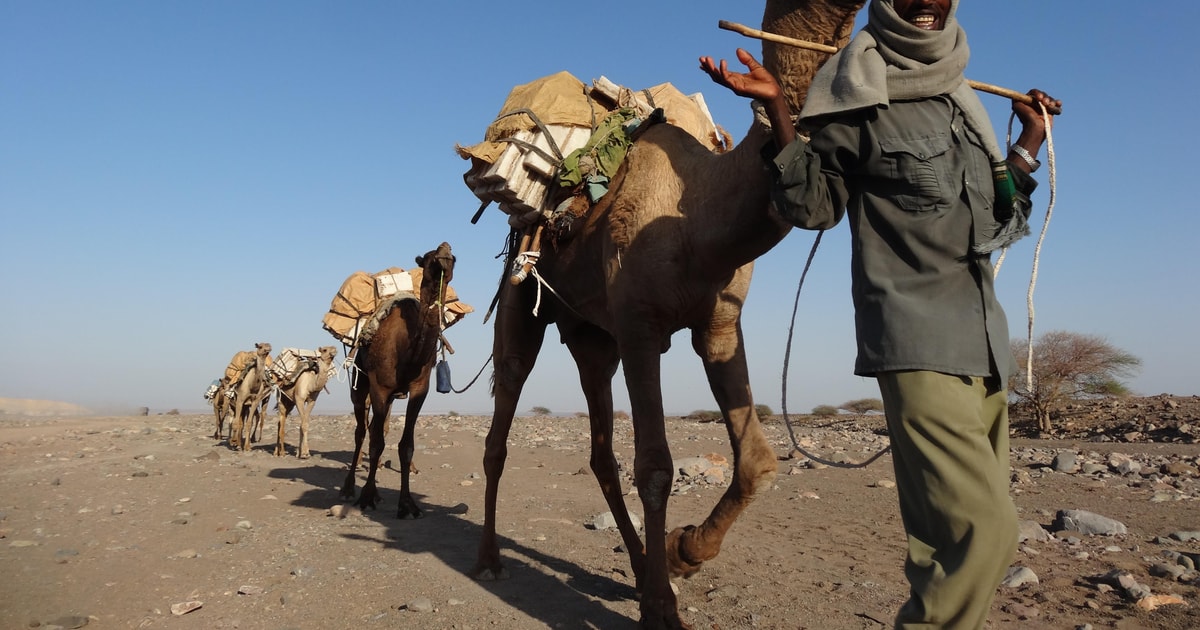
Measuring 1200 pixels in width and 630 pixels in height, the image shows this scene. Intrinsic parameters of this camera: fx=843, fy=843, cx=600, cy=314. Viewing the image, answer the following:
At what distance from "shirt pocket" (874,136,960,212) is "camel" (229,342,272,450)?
18.3m

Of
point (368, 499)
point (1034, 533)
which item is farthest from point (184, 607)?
point (1034, 533)

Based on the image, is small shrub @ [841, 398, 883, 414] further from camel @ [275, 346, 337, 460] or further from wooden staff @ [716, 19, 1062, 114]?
wooden staff @ [716, 19, 1062, 114]

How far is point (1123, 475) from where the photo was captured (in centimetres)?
852

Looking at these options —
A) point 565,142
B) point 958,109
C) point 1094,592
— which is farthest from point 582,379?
point 958,109

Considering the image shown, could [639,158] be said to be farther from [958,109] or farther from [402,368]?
[402,368]

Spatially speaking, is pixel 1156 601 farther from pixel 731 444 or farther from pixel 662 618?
pixel 662 618

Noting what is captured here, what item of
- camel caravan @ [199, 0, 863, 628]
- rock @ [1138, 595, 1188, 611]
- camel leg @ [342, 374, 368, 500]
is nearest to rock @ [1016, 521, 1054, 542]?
rock @ [1138, 595, 1188, 611]

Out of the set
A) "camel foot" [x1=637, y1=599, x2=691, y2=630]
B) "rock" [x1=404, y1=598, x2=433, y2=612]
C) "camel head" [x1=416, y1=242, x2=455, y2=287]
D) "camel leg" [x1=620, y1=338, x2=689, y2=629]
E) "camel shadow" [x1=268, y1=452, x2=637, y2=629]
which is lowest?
"rock" [x1=404, y1=598, x2=433, y2=612]

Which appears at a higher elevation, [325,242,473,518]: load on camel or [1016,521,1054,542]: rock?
[325,242,473,518]: load on camel

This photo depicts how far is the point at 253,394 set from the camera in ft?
64.3

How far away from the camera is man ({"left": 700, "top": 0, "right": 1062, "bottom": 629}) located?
7.52ft

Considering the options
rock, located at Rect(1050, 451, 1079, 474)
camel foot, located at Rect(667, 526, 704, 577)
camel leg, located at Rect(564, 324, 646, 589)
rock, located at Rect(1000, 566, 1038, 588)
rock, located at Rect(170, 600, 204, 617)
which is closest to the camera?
camel foot, located at Rect(667, 526, 704, 577)

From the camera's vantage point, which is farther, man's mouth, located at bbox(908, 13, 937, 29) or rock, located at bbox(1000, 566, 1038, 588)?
rock, located at bbox(1000, 566, 1038, 588)

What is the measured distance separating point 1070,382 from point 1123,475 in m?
9.00
